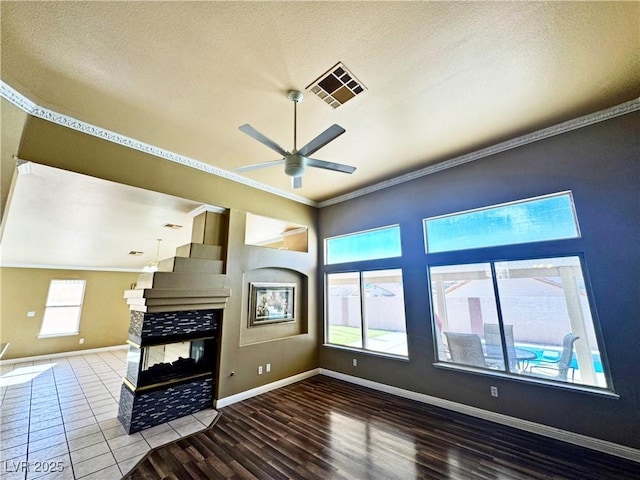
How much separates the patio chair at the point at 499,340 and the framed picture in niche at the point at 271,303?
3.55 m

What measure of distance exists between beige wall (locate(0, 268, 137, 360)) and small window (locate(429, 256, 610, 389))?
10.5 meters

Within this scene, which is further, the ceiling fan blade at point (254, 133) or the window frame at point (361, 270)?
the window frame at point (361, 270)

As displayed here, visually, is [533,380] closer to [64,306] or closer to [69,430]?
[69,430]

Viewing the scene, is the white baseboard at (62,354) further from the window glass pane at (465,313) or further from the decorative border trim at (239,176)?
the window glass pane at (465,313)

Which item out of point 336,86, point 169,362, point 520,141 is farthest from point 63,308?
point 520,141

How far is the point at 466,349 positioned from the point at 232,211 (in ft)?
14.5

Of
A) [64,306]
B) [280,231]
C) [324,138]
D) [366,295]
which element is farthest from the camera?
[64,306]

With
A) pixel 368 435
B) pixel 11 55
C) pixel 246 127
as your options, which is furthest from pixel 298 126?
pixel 368 435

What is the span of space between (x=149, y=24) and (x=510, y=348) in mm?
5324

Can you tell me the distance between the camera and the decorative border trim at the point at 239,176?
2816 mm

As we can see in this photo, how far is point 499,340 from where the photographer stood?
3.60m

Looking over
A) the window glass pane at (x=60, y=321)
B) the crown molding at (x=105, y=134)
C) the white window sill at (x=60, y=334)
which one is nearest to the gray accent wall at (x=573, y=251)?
the crown molding at (x=105, y=134)

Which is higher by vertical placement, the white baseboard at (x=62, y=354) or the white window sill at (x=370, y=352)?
the white window sill at (x=370, y=352)

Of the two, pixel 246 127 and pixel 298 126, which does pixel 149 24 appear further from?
pixel 298 126
